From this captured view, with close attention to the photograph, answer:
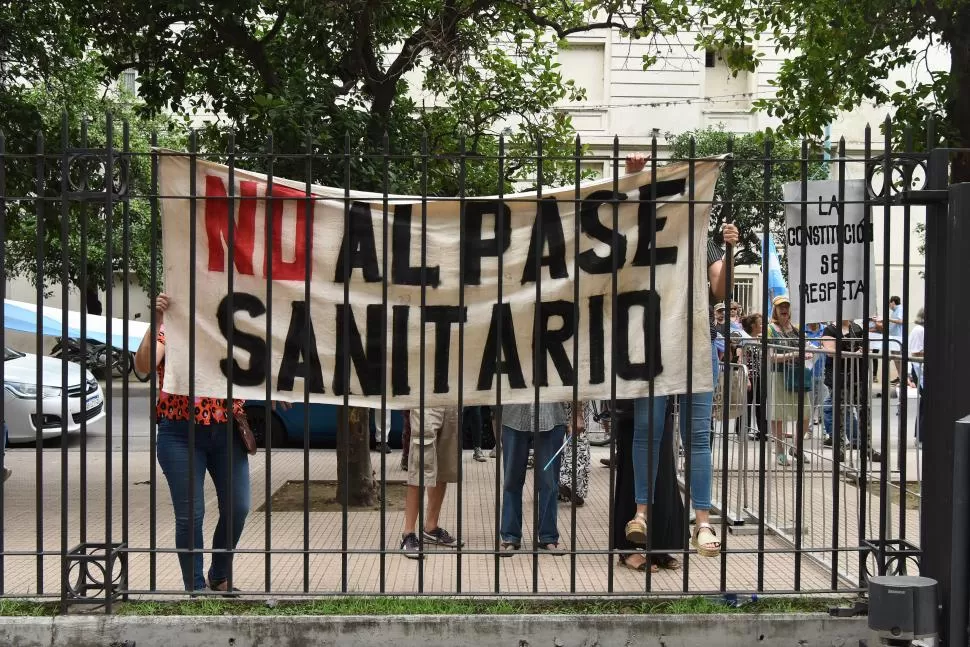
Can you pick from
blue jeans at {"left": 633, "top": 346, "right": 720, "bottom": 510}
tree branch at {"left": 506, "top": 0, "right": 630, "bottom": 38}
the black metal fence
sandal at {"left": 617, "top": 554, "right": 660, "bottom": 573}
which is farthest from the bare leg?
tree branch at {"left": 506, "top": 0, "right": 630, "bottom": 38}

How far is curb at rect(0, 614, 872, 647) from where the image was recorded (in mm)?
5543

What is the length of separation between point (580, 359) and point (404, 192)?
3.66m

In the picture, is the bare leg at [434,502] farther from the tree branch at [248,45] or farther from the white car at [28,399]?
the white car at [28,399]

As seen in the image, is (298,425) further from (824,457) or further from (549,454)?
(824,457)

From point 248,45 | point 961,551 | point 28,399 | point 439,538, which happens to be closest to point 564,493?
point 439,538

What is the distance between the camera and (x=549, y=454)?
25.2ft

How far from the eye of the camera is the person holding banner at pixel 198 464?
590cm

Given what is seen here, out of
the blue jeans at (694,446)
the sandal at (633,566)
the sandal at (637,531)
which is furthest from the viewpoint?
the sandal at (633,566)

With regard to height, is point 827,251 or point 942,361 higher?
point 827,251

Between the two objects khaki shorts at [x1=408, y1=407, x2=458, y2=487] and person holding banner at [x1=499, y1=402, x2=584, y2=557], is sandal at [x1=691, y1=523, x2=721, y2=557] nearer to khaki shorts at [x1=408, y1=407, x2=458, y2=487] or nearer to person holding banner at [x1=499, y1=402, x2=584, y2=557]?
person holding banner at [x1=499, y1=402, x2=584, y2=557]

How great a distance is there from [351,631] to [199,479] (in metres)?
1.28

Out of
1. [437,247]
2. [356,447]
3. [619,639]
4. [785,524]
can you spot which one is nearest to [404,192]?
[356,447]

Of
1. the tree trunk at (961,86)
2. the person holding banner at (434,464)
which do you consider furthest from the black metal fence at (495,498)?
the tree trunk at (961,86)

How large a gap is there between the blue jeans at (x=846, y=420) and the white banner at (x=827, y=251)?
4.50 ft
